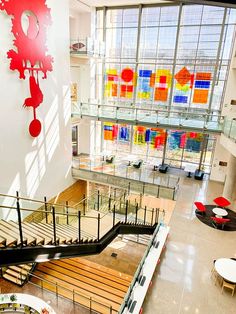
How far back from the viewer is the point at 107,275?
758 cm

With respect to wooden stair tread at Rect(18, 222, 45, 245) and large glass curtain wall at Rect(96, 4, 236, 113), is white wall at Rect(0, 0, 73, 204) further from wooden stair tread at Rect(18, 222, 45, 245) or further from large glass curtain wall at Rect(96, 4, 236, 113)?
large glass curtain wall at Rect(96, 4, 236, 113)

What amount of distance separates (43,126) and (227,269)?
8.47 m

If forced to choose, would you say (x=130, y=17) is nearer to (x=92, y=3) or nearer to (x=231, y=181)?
(x=92, y=3)

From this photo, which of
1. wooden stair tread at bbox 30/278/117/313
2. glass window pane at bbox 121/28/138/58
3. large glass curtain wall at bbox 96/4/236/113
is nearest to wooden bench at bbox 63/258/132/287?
wooden stair tread at bbox 30/278/117/313

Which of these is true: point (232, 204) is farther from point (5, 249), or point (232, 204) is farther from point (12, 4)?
point (12, 4)

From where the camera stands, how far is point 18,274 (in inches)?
288

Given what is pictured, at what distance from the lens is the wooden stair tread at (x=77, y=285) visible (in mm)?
6820

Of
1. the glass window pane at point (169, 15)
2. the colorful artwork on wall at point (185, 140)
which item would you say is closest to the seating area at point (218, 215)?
the colorful artwork on wall at point (185, 140)

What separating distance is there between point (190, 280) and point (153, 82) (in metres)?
10.5

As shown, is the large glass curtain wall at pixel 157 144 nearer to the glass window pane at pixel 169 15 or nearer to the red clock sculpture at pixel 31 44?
the glass window pane at pixel 169 15

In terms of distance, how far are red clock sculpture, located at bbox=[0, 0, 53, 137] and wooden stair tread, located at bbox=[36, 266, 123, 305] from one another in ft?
17.0

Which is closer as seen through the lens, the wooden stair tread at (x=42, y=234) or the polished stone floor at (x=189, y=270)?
the wooden stair tread at (x=42, y=234)

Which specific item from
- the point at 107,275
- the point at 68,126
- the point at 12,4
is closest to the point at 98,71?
the point at 68,126

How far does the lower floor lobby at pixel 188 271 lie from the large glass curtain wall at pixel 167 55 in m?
6.57
